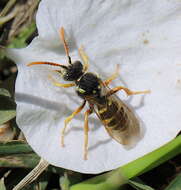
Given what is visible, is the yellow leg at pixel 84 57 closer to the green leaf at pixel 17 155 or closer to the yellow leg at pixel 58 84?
the yellow leg at pixel 58 84

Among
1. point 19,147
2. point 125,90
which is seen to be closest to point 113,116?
point 125,90

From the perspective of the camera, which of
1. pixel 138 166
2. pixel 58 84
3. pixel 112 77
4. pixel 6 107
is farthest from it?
pixel 6 107

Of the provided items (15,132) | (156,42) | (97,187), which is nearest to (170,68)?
(156,42)

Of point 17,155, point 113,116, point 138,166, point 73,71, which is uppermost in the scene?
point 73,71

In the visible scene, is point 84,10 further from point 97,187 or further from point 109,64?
point 97,187

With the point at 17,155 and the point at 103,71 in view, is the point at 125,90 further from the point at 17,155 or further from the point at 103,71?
the point at 17,155

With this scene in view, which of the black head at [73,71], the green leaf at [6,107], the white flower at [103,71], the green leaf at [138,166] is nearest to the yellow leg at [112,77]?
the white flower at [103,71]
